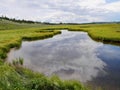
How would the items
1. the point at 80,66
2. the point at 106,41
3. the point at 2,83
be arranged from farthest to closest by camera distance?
the point at 106,41 < the point at 80,66 < the point at 2,83

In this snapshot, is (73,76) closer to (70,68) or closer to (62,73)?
(62,73)

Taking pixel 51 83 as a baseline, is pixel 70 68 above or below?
below

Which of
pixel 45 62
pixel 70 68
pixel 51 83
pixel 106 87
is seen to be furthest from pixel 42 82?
pixel 45 62

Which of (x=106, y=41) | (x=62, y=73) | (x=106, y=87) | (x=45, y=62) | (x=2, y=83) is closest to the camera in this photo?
(x=2, y=83)

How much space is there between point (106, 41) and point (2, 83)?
41.2 m

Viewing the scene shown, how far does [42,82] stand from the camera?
46.1 feet

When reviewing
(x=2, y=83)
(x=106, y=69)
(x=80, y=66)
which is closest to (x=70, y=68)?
(x=80, y=66)

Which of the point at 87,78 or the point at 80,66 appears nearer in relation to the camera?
the point at 87,78

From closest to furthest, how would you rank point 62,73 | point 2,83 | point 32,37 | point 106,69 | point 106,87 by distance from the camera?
point 2,83, point 106,87, point 62,73, point 106,69, point 32,37

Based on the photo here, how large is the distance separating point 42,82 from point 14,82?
160 centimetres

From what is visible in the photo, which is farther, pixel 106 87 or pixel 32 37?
pixel 32 37

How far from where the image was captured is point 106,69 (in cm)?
2617

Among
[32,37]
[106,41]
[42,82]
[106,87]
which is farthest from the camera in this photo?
[32,37]

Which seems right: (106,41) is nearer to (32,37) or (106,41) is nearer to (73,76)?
(32,37)
